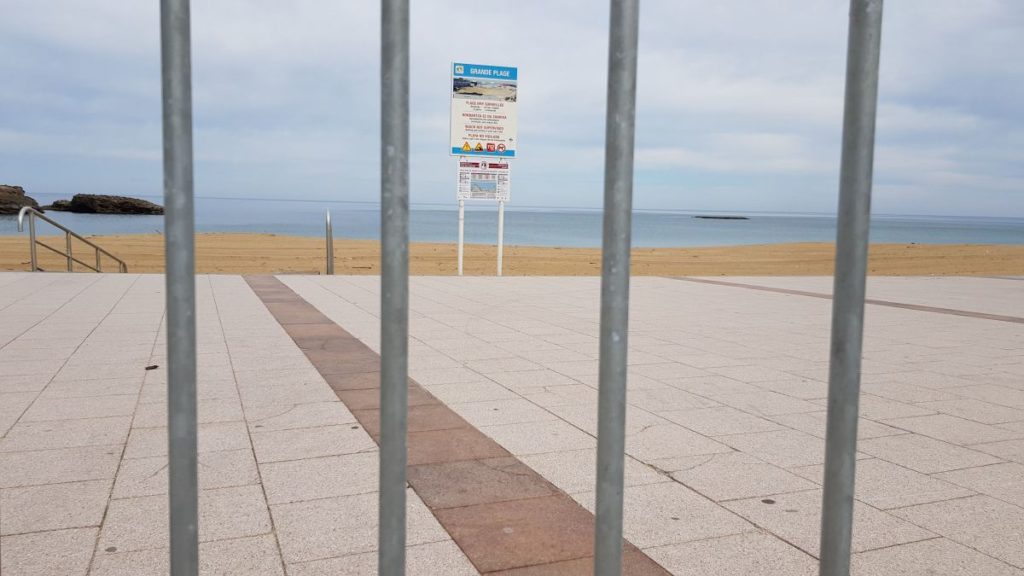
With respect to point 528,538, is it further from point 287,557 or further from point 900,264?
point 900,264

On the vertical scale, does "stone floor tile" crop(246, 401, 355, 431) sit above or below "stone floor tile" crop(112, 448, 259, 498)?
above

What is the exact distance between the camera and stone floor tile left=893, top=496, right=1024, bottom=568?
2781 millimetres

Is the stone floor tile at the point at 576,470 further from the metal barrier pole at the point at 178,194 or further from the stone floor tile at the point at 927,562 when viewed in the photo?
the metal barrier pole at the point at 178,194

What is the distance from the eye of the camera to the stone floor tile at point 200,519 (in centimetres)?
273

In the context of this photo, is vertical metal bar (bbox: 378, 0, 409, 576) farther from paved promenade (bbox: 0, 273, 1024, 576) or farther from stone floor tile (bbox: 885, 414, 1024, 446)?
stone floor tile (bbox: 885, 414, 1024, 446)

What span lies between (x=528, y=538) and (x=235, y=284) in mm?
9616

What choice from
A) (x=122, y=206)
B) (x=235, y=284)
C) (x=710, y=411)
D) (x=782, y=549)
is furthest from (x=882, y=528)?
(x=122, y=206)

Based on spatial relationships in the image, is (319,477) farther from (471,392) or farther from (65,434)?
(471,392)

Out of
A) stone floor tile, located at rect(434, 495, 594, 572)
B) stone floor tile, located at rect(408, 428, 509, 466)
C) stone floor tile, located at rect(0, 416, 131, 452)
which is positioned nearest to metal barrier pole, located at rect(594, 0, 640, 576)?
stone floor tile, located at rect(434, 495, 594, 572)

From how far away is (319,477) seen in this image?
11.2 ft

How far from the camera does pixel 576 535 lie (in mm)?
2836

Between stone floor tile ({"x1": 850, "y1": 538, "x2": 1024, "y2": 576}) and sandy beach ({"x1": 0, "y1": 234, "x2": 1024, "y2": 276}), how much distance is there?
14.0m

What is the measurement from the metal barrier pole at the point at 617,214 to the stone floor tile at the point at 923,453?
113 inches

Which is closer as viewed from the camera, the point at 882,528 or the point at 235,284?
the point at 882,528
